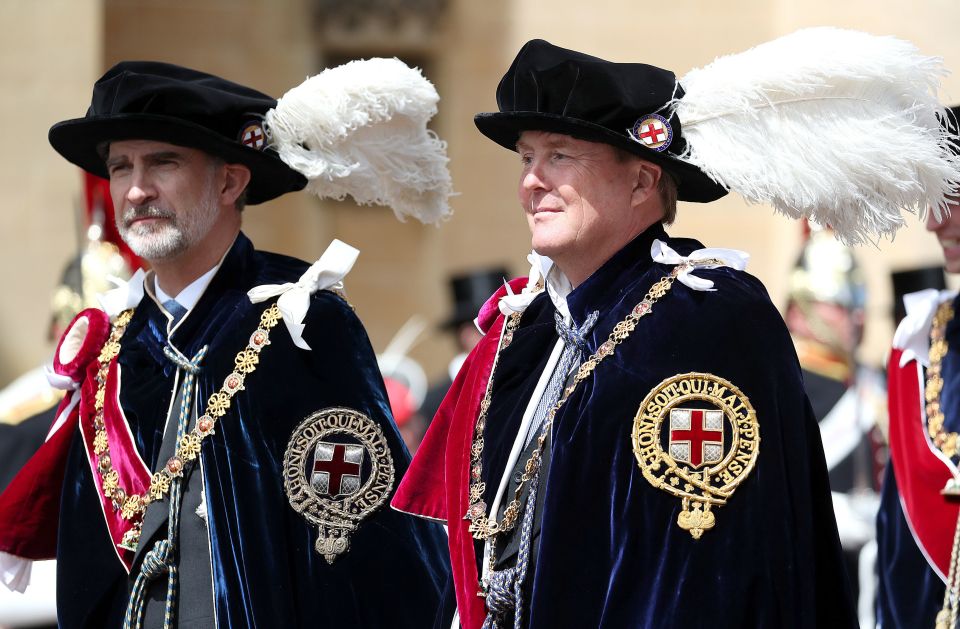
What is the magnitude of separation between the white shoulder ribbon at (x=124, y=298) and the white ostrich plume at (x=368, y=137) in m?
0.54

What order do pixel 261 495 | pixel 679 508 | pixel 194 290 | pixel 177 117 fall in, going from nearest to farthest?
pixel 679 508, pixel 261 495, pixel 177 117, pixel 194 290

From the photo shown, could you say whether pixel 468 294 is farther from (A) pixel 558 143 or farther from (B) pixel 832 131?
(B) pixel 832 131

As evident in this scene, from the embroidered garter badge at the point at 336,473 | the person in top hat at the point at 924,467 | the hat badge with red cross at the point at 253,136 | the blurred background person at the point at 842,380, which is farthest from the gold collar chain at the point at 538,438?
the blurred background person at the point at 842,380

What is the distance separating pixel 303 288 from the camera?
4.16 meters

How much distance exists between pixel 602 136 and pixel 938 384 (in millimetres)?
1662

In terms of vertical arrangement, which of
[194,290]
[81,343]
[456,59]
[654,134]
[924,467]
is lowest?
[924,467]

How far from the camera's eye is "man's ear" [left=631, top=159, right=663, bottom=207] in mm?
3484

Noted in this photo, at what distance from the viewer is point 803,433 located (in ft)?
10.6

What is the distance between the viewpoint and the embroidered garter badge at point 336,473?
158 inches

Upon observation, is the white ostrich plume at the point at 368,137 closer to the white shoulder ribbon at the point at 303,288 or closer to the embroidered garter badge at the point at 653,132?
the white shoulder ribbon at the point at 303,288

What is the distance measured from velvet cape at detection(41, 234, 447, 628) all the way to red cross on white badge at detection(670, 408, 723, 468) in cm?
114

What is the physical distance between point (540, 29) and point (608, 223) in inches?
349

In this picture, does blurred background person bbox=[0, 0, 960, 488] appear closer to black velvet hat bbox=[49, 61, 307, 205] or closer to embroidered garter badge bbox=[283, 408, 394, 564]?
black velvet hat bbox=[49, 61, 307, 205]

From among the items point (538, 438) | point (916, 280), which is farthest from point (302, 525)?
point (916, 280)
